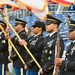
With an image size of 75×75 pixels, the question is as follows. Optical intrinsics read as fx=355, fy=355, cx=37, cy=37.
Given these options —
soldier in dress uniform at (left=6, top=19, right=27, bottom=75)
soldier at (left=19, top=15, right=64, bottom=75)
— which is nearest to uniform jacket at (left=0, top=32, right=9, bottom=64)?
soldier in dress uniform at (left=6, top=19, right=27, bottom=75)

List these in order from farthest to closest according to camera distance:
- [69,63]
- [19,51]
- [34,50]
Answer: [19,51] < [34,50] < [69,63]

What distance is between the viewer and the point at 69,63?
6.37 metres

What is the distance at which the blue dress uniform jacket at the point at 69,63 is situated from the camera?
6.36m

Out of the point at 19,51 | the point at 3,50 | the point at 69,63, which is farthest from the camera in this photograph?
the point at 3,50

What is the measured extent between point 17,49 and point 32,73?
2.94 ft

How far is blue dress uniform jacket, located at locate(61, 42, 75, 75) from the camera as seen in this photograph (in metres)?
6.36

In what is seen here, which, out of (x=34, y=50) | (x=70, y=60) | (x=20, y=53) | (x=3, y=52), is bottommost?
(x=3, y=52)

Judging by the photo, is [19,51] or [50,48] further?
[19,51]

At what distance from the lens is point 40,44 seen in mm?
7992

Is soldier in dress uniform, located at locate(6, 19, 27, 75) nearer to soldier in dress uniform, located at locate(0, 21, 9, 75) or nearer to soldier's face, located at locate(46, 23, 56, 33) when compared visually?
soldier in dress uniform, located at locate(0, 21, 9, 75)

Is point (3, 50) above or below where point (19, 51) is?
below

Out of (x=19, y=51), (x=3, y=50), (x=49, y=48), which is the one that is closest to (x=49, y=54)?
(x=49, y=48)

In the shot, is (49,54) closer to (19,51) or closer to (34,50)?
(34,50)

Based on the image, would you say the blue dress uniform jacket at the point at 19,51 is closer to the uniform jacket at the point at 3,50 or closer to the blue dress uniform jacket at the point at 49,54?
the uniform jacket at the point at 3,50
